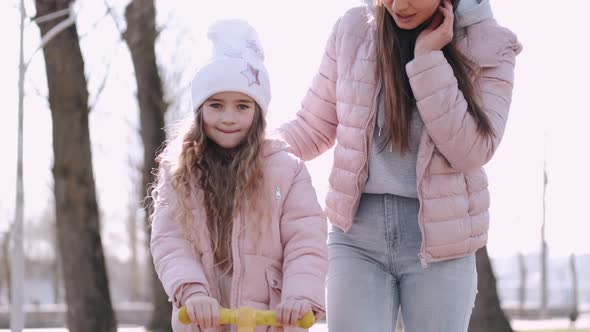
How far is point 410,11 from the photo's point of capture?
3.92m

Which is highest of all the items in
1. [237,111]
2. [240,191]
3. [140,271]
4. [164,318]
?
[237,111]

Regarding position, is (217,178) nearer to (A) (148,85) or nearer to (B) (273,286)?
(B) (273,286)

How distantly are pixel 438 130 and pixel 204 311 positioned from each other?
0.99 meters

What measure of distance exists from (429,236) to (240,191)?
0.66 m

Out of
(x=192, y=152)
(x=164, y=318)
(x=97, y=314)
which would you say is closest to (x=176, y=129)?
(x=192, y=152)

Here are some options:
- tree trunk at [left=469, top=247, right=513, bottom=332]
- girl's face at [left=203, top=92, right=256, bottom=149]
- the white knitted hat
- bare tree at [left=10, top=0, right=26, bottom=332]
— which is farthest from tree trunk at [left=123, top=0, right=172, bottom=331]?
girl's face at [left=203, top=92, right=256, bottom=149]

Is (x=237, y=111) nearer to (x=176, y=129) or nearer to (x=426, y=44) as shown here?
(x=176, y=129)

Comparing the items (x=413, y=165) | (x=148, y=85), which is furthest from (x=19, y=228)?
(x=413, y=165)

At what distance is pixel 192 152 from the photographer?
405 centimetres

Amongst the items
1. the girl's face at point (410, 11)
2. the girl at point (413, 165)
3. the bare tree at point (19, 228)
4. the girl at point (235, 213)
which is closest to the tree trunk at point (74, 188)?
the bare tree at point (19, 228)

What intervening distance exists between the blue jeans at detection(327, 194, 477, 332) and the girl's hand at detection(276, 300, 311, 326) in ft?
1.09

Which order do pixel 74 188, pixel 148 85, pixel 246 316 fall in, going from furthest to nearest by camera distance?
1. pixel 148 85
2. pixel 74 188
3. pixel 246 316

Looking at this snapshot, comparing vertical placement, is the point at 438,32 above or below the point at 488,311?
above

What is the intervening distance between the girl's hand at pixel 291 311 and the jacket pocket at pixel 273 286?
0.53 feet
